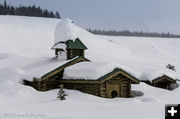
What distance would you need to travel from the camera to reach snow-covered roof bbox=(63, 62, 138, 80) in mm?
23266

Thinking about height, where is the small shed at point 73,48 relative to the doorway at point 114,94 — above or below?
above

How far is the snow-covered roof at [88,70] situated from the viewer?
23.3 meters

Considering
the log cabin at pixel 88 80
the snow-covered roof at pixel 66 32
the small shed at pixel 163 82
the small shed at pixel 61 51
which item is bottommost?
the small shed at pixel 163 82

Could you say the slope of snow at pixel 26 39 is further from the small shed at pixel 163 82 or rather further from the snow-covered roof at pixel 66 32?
the small shed at pixel 163 82

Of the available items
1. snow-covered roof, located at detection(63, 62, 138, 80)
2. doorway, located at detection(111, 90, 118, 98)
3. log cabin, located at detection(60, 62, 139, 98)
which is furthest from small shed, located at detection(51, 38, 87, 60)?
doorway, located at detection(111, 90, 118, 98)

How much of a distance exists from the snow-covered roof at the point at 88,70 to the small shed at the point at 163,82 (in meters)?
8.33

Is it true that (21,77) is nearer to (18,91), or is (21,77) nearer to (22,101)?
(18,91)

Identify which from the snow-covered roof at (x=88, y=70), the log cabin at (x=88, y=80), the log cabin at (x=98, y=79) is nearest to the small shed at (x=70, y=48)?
the log cabin at (x=88, y=80)

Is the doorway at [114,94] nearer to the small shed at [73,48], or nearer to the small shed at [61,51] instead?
the small shed at [73,48]

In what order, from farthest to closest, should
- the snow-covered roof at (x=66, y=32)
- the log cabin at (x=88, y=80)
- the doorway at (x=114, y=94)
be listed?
the snow-covered roof at (x=66, y=32) < the doorway at (x=114, y=94) < the log cabin at (x=88, y=80)

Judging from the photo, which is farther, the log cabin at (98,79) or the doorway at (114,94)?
the doorway at (114,94)

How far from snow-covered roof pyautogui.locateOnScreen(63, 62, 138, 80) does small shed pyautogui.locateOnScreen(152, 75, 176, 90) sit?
8.33 m

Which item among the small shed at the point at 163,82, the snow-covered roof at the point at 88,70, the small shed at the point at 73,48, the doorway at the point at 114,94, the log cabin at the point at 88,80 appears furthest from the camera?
the small shed at the point at 163,82

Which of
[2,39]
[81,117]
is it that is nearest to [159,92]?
[81,117]
